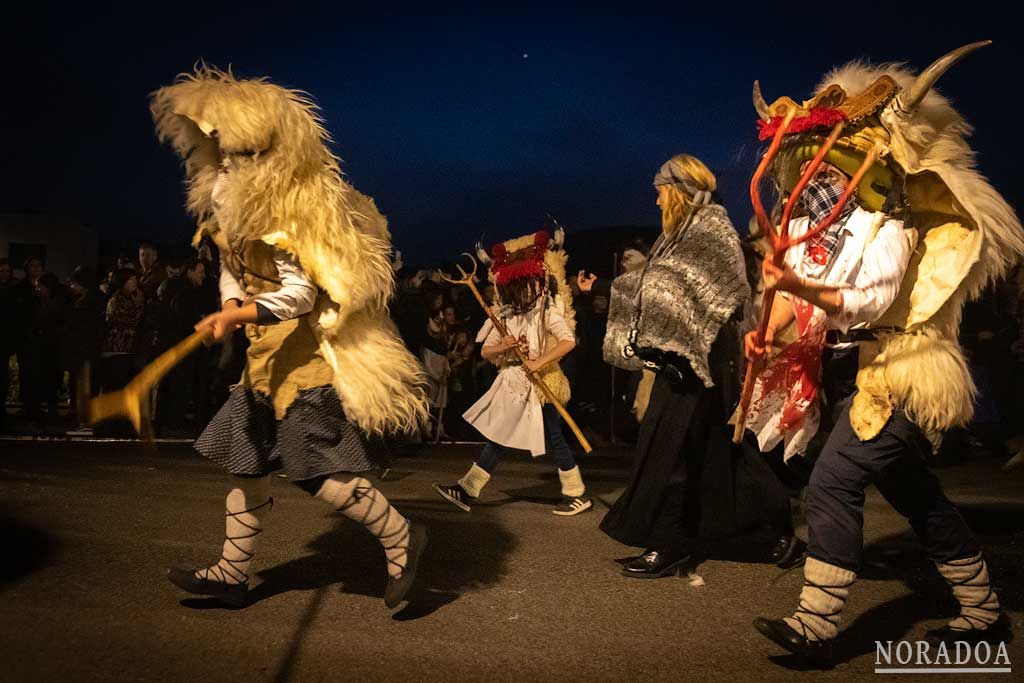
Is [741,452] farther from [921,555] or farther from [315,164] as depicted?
[315,164]

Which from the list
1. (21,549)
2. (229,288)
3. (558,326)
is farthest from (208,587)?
(558,326)

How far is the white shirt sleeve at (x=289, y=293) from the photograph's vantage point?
347 centimetres

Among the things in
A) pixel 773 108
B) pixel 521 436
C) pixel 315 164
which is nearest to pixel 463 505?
pixel 521 436

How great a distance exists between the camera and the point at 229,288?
3.78 meters

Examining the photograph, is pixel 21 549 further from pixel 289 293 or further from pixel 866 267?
pixel 866 267

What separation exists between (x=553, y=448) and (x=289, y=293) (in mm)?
3164

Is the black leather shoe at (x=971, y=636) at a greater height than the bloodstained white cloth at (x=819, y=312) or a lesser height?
lesser

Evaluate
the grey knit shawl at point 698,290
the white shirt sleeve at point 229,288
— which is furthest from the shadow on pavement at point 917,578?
the white shirt sleeve at point 229,288

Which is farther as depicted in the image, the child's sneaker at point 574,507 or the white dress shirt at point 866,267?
the child's sneaker at point 574,507

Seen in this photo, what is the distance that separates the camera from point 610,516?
4668 millimetres

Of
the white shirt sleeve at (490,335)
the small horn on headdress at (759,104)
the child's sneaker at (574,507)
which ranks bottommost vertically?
the child's sneaker at (574,507)

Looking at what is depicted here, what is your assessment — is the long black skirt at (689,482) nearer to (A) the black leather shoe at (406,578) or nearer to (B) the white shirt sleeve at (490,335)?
(A) the black leather shoe at (406,578)

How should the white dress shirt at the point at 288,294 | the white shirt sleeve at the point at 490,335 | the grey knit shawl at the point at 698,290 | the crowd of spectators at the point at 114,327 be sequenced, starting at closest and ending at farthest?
1. the white dress shirt at the point at 288,294
2. the grey knit shawl at the point at 698,290
3. the white shirt sleeve at the point at 490,335
4. the crowd of spectators at the point at 114,327

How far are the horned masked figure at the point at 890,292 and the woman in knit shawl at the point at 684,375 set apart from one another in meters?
0.79
